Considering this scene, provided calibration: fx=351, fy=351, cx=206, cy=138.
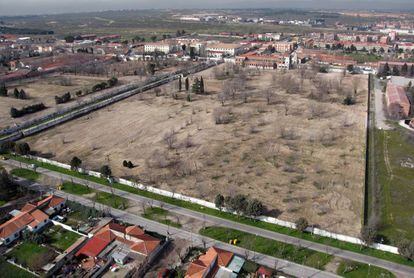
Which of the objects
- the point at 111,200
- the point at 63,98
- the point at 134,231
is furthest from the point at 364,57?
the point at 134,231

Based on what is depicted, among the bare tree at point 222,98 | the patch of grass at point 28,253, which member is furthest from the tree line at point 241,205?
the bare tree at point 222,98

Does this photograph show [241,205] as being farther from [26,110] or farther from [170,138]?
[26,110]

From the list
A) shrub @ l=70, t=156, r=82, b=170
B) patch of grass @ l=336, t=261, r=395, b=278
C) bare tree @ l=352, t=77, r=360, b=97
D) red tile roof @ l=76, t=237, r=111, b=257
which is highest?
bare tree @ l=352, t=77, r=360, b=97

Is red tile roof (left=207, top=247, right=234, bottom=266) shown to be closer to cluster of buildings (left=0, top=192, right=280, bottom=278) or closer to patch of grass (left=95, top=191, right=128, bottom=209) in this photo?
cluster of buildings (left=0, top=192, right=280, bottom=278)

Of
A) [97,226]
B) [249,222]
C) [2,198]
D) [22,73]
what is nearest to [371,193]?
[249,222]

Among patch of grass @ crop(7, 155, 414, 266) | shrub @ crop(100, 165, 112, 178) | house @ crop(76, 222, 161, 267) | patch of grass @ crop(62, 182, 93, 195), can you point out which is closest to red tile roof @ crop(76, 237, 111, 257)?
house @ crop(76, 222, 161, 267)

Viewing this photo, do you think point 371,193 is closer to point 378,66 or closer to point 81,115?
point 81,115
